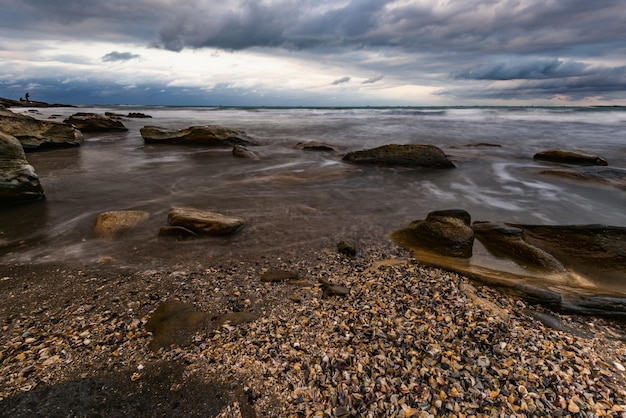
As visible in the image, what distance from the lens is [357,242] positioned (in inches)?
203

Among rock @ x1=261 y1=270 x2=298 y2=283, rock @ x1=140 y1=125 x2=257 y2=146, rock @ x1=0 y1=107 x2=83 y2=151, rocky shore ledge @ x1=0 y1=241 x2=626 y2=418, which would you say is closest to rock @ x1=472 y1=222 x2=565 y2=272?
rocky shore ledge @ x1=0 y1=241 x2=626 y2=418

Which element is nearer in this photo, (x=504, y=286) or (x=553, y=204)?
(x=504, y=286)

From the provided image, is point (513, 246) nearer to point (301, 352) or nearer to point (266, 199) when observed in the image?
point (301, 352)

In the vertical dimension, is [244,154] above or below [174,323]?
above

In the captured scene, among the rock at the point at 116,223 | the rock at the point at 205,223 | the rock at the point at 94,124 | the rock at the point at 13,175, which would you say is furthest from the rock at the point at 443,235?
the rock at the point at 94,124

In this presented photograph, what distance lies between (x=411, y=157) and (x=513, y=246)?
23.6ft

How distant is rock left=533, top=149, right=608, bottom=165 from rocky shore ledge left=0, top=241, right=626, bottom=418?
38.9ft

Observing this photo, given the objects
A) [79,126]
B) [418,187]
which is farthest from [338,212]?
[79,126]

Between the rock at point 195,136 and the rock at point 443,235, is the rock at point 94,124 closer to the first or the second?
the rock at point 195,136

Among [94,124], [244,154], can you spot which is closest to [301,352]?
[244,154]

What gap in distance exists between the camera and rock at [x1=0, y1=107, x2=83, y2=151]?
40.9 ft

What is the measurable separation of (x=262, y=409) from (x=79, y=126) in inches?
987

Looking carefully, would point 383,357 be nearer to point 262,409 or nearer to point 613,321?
point 262,409

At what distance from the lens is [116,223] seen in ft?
18.0
